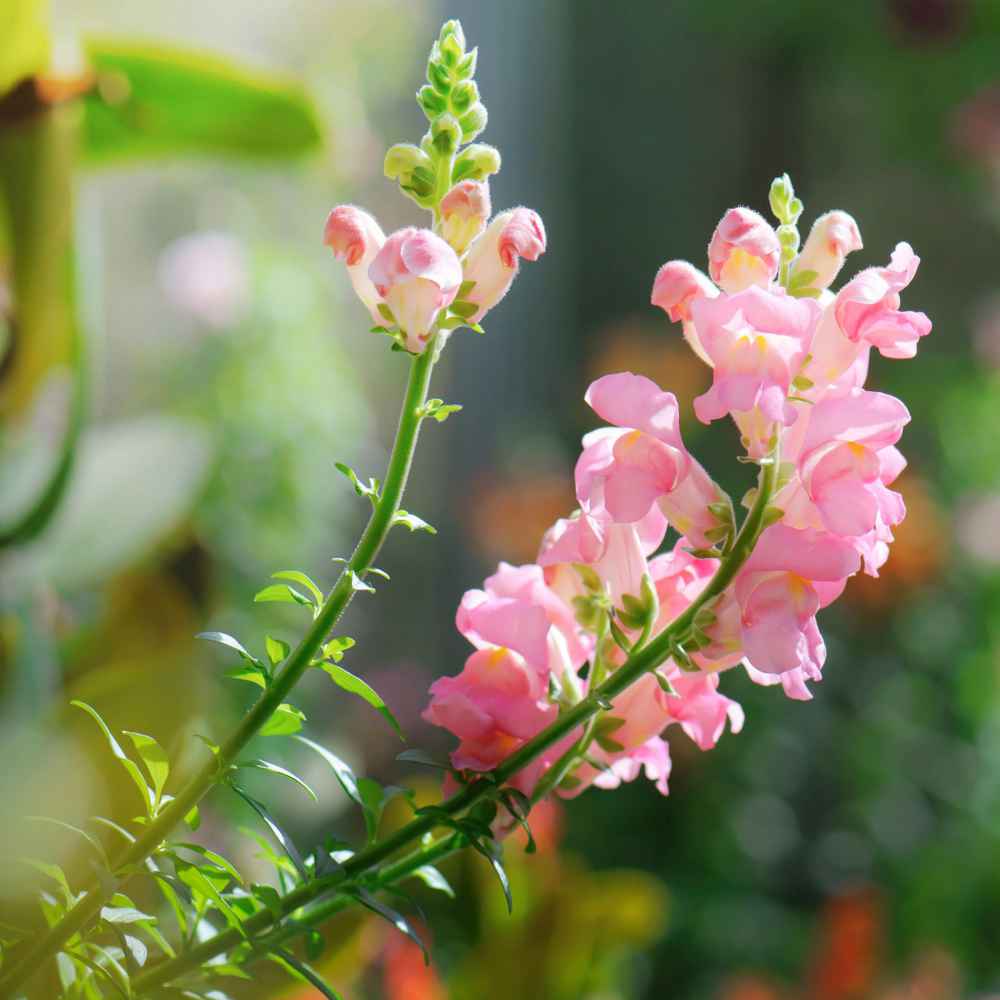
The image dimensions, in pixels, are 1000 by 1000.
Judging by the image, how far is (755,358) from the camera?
0.72ft

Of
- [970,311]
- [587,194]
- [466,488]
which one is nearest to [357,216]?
[466,488]

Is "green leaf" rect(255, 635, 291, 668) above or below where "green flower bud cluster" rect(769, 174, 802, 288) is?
below

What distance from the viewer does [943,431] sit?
1.70 m

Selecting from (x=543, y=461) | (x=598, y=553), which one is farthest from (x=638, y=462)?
(x=543, y=461)

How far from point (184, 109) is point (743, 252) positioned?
39 centimetres

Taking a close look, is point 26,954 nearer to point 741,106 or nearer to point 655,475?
point 655,475

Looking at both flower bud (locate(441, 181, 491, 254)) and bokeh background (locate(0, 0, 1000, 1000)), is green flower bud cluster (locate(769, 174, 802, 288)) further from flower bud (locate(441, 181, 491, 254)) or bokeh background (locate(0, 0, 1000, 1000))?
bokeh background (locate(0, 0, 1000, 1000))

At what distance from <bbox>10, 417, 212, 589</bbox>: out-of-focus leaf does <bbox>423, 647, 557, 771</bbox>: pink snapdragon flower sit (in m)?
0.32

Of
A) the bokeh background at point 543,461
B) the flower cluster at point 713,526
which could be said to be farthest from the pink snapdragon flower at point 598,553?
the bokeh background at point 543,461

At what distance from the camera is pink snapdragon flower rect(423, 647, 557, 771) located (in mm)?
225

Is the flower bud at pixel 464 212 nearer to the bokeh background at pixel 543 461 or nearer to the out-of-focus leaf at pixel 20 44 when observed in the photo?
the bokeh background at pixel 543 461

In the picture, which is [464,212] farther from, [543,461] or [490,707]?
[543,461]

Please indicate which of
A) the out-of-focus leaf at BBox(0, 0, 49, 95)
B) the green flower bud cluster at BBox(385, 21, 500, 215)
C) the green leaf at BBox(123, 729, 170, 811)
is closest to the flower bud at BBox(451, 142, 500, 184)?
A: the green flower bud cluster at BBox(385, 21, 500, 215)

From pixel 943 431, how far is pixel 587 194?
1025mm
